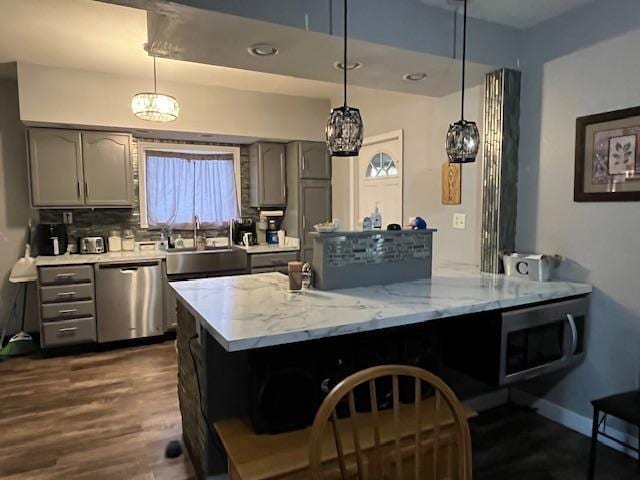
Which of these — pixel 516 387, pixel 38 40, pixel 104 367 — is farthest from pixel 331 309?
→ pixel 38 40

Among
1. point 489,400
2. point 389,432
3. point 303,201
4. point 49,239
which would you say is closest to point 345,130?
point 389,432

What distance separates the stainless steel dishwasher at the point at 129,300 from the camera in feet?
13.1

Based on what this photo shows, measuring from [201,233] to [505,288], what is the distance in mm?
3602

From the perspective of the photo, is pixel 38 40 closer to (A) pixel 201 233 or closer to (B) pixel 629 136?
(A) pixel 201 233

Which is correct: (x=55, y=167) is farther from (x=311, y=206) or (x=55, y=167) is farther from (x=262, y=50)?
(x=262, y=50)

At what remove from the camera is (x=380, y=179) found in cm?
429

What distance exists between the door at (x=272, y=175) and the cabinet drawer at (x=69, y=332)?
2164mm

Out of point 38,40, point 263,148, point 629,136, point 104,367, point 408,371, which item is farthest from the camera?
point 263,148

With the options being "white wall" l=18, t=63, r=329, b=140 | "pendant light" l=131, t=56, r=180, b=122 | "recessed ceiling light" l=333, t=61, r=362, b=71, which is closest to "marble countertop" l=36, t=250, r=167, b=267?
Result: "white wall" l=18, t=63, r=329, b=140

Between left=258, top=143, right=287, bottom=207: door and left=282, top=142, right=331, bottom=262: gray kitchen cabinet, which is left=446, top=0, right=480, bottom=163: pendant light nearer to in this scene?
left=282, top=142, right=331, bottom=262: gray kitchen cabinet

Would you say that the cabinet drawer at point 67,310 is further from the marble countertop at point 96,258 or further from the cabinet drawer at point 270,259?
the cabinet drawer at point 270,259

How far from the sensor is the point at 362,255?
2371 millimetres

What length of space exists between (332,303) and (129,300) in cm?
286

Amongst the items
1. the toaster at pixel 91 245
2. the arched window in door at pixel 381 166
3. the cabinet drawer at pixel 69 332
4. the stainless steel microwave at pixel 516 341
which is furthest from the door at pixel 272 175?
the stainless steel microwave at pixel 516 341
